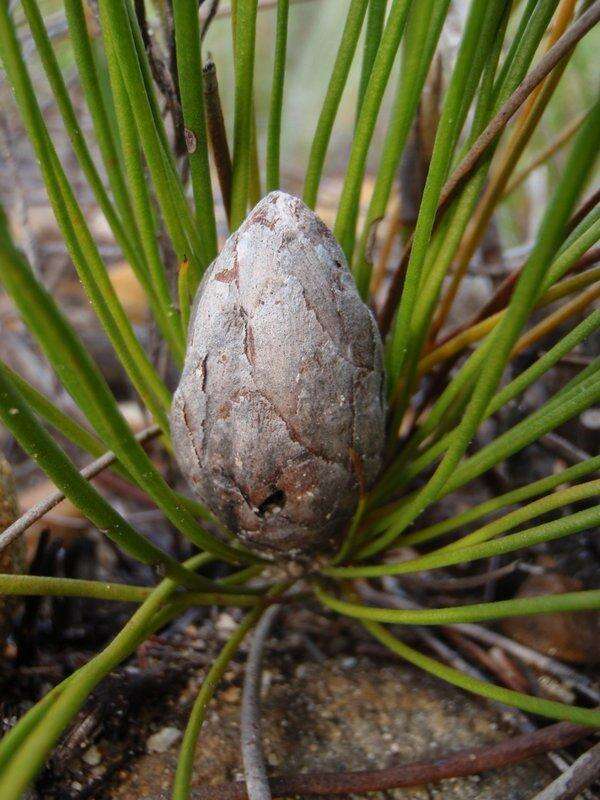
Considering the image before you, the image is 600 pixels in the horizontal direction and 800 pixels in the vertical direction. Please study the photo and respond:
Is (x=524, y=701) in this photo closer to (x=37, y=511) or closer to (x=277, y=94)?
(x=37, y=511)

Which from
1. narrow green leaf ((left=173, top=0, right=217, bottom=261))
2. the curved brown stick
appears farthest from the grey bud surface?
the curved brown stick

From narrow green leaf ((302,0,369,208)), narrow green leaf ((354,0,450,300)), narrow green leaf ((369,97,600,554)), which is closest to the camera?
narrow green leaf ((369,97,600,554))

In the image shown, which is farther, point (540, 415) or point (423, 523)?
point (423, 523)

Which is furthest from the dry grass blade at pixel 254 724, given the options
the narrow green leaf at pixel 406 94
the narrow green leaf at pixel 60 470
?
the narrow green leaf at pixel 406 94

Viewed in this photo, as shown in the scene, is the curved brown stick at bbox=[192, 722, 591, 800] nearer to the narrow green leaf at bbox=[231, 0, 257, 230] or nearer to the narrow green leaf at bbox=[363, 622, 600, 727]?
the narrow green leaf at bbox=[363, 622, 600, 727]

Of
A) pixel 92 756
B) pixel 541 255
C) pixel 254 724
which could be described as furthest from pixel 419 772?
pixel 541 255

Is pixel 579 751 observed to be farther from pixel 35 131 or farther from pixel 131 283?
pixel 131 283

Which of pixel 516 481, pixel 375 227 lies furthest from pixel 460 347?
pixel 516 481

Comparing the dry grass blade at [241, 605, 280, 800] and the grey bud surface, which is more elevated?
the grey bud surface

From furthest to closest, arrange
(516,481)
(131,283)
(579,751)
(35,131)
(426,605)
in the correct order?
1. (131,283)
2. (516,481)
3. (426,605)
4. (579,751)
5. (35,131)
